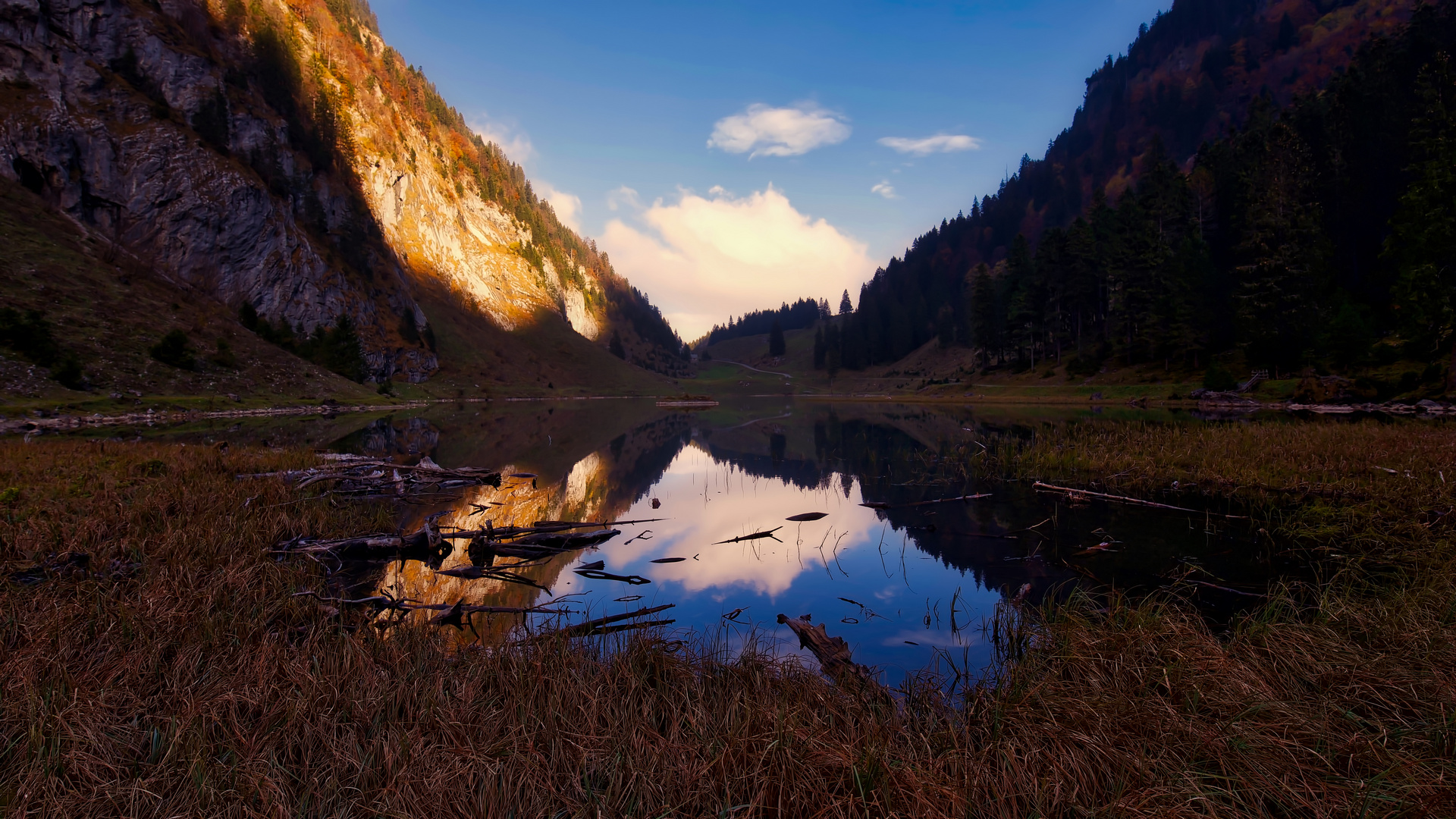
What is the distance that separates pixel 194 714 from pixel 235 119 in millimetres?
126556

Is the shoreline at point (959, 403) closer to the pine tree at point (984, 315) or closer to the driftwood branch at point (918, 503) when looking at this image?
the pine tree at point (984, 315)

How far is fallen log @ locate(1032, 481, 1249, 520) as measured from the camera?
13.5m

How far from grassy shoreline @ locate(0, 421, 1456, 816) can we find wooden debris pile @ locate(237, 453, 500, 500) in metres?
6.59

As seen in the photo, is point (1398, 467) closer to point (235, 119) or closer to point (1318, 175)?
point (1318, 175)

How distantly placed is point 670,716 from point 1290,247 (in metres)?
69.3

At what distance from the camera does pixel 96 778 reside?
356cm

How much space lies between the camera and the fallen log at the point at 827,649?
6156mm

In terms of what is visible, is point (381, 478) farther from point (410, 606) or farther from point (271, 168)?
point (271, 168)

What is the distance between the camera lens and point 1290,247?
5031 cm

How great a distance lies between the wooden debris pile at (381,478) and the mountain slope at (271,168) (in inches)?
2628

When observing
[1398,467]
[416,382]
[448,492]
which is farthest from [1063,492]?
[416,382]

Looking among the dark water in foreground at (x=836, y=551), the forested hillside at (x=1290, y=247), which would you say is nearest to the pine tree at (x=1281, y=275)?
the forested hillside at (x=1290, y=247)

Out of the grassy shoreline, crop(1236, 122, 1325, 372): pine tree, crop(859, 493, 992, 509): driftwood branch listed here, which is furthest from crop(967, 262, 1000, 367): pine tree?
the grassy shoreline

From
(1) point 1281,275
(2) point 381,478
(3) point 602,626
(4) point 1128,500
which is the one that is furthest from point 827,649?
(1) point 1281,275
